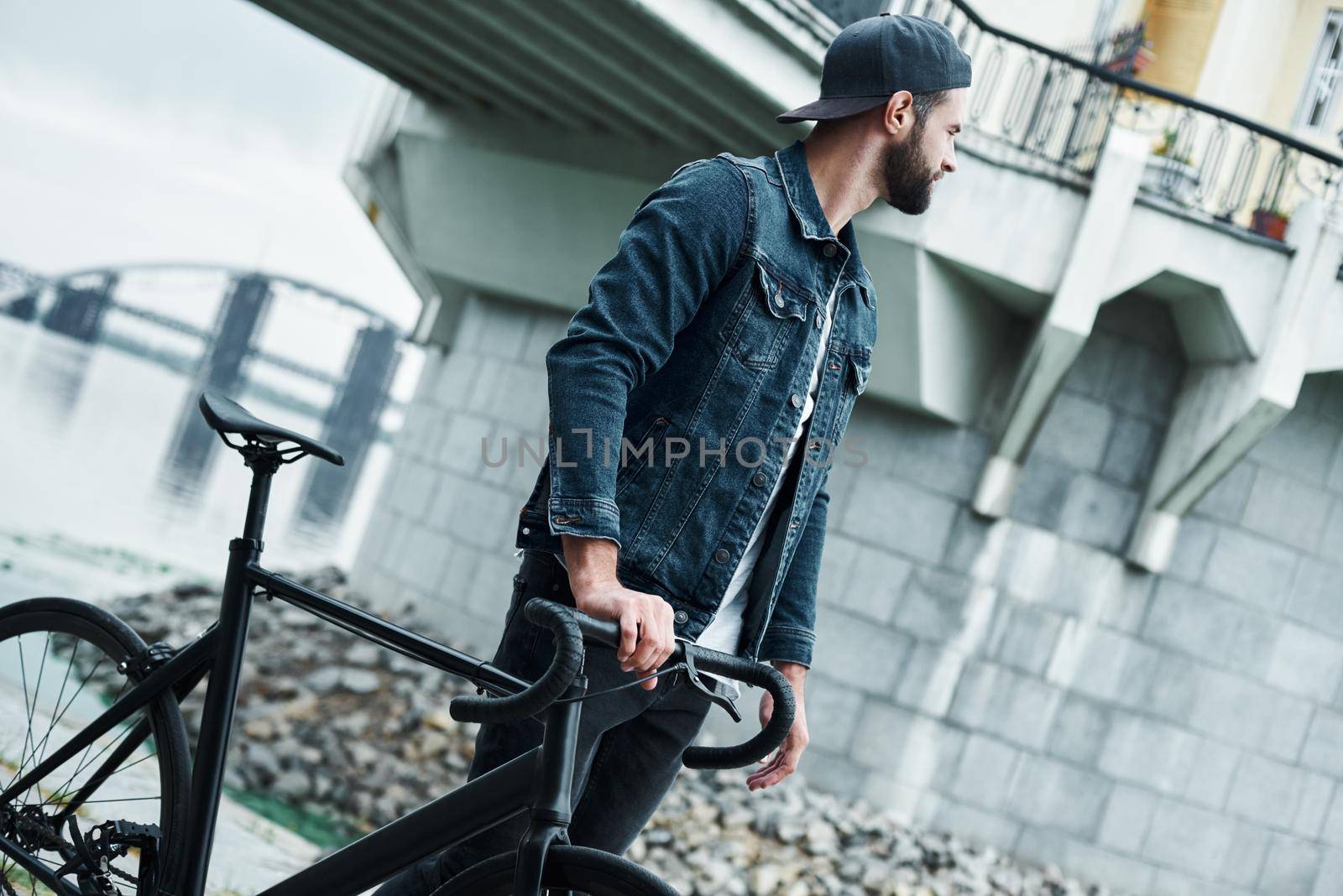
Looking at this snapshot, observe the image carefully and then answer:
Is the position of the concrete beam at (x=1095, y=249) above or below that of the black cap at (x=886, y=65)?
above

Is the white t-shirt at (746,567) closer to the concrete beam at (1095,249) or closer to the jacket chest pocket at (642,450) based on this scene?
the jacket chest pocket at (642,450)

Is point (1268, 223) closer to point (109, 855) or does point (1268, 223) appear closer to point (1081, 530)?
point (1081, 530)

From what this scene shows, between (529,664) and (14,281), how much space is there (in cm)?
10673

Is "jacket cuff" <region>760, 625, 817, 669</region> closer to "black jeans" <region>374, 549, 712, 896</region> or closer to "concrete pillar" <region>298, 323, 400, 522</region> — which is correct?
"black jeans" <region>374, 549, 712, 896</region>

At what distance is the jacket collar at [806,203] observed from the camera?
1.81m

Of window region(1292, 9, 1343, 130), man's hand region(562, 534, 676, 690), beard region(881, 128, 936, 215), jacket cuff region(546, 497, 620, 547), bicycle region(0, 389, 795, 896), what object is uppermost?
window region(1292, 9, 1343, 130)

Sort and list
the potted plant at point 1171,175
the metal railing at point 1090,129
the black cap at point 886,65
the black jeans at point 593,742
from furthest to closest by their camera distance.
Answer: the potted plant at point 1171,175 → the metal railing at point 1090,129 → the black cap at point 886,65 → the black jeans at point 593,742

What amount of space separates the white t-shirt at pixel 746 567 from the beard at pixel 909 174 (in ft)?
0.60

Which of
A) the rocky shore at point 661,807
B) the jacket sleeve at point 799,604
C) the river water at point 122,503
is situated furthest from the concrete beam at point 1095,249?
the jacket sleeve at point 799,604

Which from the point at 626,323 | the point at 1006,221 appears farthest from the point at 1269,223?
the point at 626,323

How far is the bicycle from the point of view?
4.76ft

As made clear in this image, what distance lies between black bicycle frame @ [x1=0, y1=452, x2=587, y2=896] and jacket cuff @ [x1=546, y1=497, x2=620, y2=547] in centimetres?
19

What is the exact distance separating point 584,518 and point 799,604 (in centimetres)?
61

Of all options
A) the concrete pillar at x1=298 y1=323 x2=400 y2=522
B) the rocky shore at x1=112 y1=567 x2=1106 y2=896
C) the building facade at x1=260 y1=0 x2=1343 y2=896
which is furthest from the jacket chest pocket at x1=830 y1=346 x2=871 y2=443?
the concrete pillar at x1=298 y1=323 x2=400 y2=522
